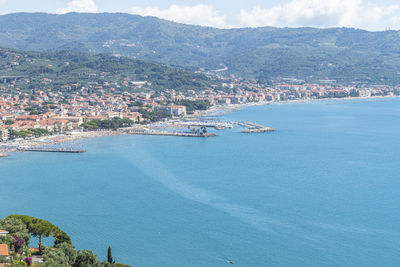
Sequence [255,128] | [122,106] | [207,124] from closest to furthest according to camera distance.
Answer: [255,128]
[207,124]
[122,106]

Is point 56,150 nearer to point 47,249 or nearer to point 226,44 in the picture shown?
point 47,249

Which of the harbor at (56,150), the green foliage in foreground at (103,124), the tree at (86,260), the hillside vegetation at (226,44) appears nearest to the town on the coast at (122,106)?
the green foliage in foreground at (103,124)

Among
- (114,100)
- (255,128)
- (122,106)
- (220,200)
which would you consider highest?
(114,100)

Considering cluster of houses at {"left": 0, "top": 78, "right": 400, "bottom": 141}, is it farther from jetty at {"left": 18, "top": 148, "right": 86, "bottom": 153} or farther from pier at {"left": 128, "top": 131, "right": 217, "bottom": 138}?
pier at {"left": 128, "top": 131, "right": 217, "bottom": 138}

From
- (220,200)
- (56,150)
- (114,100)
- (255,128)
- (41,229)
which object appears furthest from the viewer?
(114,100)

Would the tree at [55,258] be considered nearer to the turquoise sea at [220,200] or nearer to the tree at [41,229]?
the tree at [41,229]

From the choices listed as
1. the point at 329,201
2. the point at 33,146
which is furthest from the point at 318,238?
the point at 33,146

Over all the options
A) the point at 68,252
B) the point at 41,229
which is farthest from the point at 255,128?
the point at 68,252
